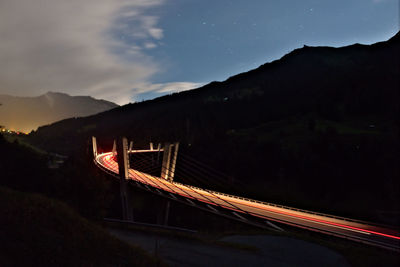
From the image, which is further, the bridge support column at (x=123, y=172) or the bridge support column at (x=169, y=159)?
the bridge support column at (x=169, y=159)

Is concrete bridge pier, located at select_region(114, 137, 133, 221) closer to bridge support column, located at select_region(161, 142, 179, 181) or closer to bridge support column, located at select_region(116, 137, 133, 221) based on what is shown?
bridge support column, located at select_region(116, 137, 133, 221)

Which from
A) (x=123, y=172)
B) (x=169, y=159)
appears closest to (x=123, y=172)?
(x=123, y=172)

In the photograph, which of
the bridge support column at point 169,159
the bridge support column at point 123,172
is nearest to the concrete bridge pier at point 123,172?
the bridge support column at point 123,172

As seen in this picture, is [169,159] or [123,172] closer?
[123,172]

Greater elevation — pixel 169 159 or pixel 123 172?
pixel 123 172

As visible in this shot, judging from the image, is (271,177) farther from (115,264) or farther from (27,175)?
(115,264)

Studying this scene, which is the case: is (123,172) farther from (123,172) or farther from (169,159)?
(169,159)

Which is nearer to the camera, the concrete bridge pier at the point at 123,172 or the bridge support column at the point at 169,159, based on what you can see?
the concrete bridge pier at the point at 123,172

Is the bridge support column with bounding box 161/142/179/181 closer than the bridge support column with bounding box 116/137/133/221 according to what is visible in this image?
No

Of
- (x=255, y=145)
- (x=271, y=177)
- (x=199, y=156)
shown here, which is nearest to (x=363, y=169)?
(x=271, y=177)

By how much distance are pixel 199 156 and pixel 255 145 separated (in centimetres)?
2674

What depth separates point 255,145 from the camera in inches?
5837

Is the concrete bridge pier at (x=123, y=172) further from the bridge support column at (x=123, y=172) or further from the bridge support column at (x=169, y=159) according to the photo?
the bridge support column at (x=169, y=159)

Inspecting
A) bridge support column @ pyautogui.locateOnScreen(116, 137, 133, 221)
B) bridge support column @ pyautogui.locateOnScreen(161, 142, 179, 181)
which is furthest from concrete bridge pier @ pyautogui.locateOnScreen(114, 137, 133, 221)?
bridge support column @ pyautogui.locateOnScreen(161, 142, 179, 181)
